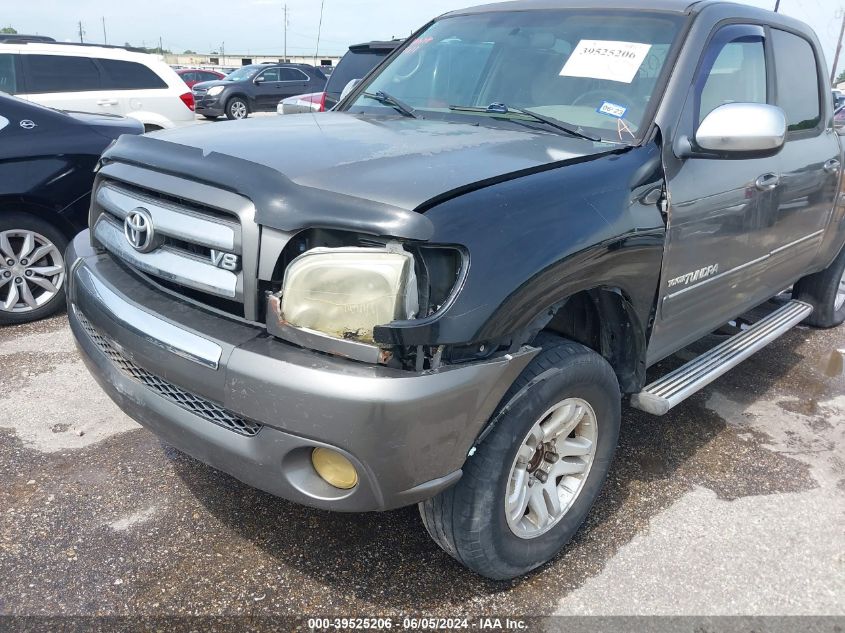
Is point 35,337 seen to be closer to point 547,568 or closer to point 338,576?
point 338,576

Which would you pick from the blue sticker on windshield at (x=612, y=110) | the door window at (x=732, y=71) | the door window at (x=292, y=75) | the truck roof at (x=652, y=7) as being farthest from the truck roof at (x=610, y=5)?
the door window at (x=292, y=75)

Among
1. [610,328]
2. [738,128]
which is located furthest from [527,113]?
[610,328]

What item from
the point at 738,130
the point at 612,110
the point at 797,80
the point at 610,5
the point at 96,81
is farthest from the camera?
the point at 96,81

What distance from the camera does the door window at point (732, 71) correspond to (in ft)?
9.62

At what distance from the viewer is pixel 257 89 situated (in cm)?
1991

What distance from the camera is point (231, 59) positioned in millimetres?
82125

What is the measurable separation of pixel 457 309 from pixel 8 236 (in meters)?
3.74

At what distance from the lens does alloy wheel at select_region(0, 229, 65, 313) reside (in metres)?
4.46

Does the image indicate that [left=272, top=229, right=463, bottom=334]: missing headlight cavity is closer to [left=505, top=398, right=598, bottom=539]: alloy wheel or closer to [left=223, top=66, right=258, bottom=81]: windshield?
[left=505, top=398, right=598, bottom=539]: alloy wheel

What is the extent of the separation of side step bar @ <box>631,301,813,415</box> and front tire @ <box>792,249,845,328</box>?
74 centimetres

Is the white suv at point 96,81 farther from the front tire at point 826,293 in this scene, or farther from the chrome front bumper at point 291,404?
the front tire at point 826,293

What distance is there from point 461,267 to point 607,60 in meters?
1.49

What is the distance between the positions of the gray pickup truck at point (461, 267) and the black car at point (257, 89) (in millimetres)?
17620

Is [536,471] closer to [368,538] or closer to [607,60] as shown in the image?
[368,538]
